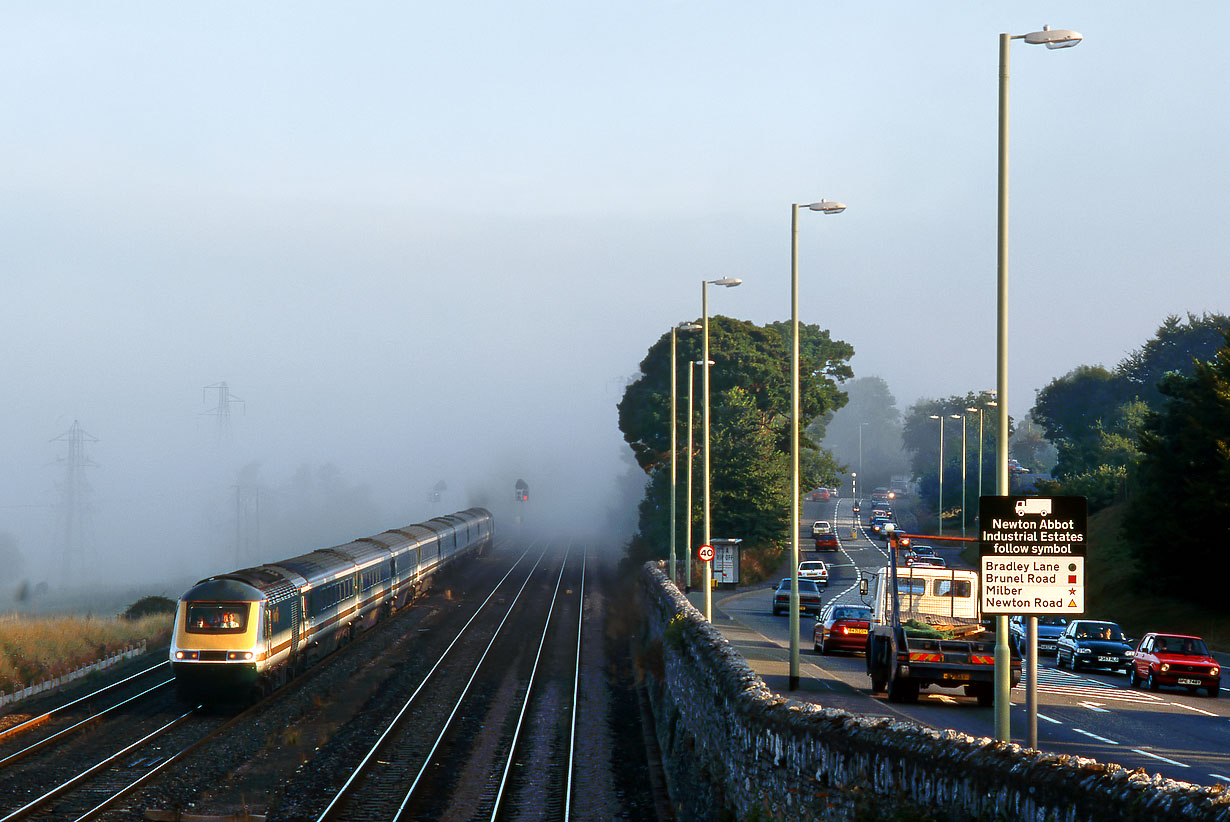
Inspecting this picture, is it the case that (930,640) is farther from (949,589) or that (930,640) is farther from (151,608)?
(151,608)

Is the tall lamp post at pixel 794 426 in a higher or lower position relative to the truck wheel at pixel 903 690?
higher

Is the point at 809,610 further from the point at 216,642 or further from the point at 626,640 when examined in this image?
the point at 216,642

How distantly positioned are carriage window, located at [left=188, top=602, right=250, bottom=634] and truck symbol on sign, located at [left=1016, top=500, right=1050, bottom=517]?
67.2ft

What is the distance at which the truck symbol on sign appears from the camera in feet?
38.8

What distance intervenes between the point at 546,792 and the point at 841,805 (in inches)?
453

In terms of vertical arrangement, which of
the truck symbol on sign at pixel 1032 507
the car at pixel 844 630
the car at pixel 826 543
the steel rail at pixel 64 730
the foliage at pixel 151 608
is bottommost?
the foliage at pixel 151 608

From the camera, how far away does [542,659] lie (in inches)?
1519

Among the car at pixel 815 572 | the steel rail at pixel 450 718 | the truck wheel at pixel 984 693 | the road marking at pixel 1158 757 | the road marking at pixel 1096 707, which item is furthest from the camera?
the car at pixel 815 572

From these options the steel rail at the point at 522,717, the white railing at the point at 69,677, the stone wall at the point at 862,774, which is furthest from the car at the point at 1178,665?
the white railing at the point at 69,677

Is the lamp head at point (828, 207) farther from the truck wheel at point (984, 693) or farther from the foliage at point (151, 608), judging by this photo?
the foliage at point (151, 608)

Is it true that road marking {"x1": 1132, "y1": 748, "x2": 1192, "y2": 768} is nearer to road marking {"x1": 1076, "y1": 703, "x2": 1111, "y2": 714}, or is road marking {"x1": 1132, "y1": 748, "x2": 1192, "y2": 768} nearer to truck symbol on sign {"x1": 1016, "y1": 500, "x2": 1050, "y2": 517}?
road marking {"x1": 1076, "y1": 703, "x2": 1111, "y2": 714}

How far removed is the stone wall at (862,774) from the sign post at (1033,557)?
1.74 metres

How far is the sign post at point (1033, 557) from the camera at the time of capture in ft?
38.1

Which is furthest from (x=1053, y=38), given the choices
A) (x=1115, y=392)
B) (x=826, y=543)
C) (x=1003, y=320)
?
(x=1115, y=392)
